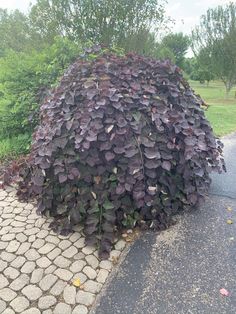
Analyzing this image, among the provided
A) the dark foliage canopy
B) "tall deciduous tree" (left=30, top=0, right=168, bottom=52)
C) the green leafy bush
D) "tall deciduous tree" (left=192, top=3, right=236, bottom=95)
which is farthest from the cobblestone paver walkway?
"tall deciduous tree" (left=192, top=3, right=236, bottom=95)

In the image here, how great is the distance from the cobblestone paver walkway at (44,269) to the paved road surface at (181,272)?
5.1 inches

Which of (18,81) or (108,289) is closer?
(108,289)

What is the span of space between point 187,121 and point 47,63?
108 inches

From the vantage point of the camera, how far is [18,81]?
4746 mm

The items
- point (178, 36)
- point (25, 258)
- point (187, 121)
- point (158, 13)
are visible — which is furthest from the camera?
point (178, 36)

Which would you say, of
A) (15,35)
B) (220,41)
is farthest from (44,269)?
(220,41)

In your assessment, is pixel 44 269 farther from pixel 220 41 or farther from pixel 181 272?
pixel 220 41

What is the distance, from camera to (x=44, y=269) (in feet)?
7.23

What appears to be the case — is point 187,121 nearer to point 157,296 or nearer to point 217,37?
point 157,296

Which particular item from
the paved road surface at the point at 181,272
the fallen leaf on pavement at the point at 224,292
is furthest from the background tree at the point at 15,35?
the fallen leaf on pavement at the point at 224,292

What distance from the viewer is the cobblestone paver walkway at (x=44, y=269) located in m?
1.94

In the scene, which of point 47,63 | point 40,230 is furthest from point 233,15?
point 40,230

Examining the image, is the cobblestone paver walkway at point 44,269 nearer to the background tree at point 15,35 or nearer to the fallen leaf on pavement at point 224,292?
the fallen leaf on pavement at point 224,292

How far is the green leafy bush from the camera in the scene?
445 cm
